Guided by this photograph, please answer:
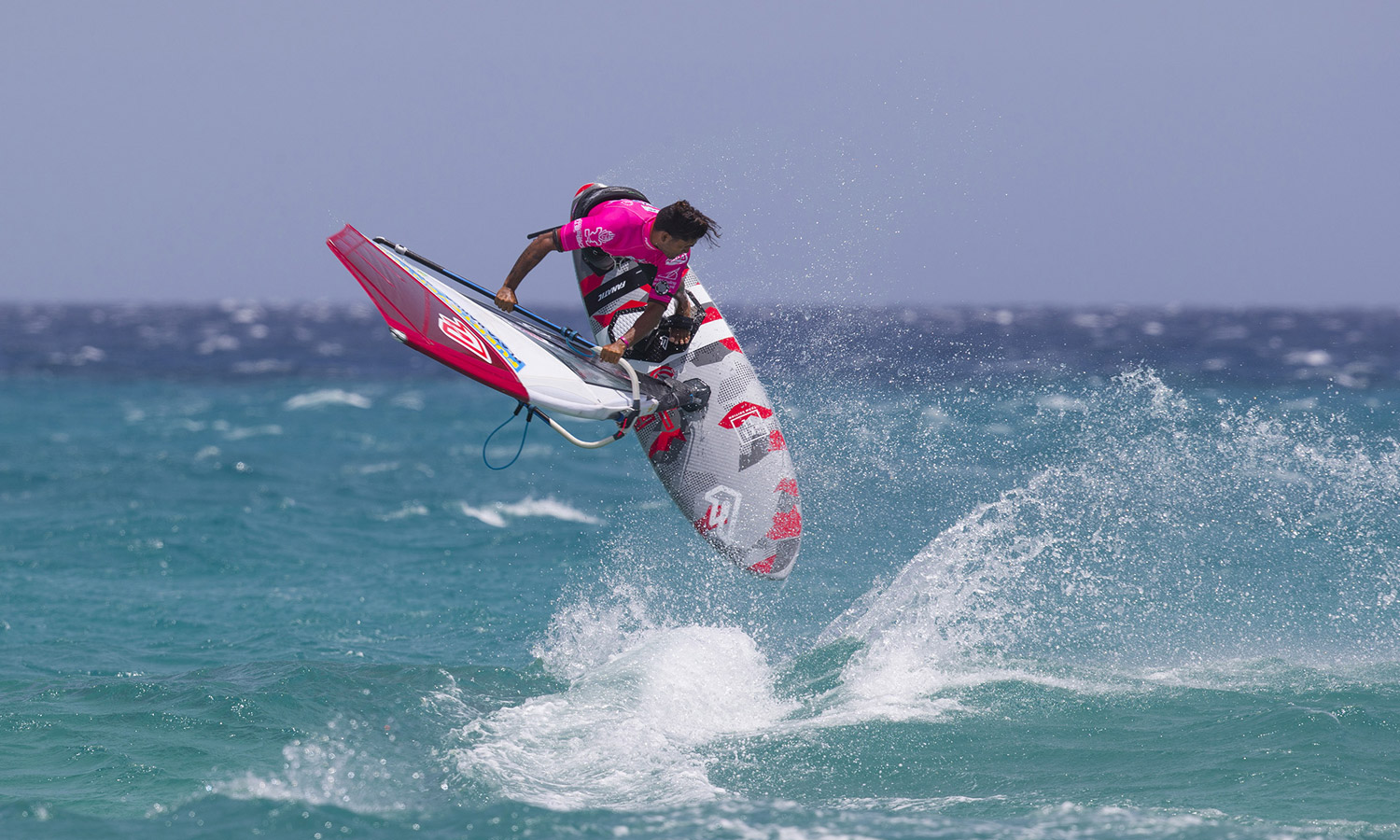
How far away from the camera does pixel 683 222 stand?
7.32 metres

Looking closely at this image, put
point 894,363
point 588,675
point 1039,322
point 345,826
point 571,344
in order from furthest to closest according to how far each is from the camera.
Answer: point 1039,322 < point 894,363 < point 588,675 < point 571,344 < point 345,826

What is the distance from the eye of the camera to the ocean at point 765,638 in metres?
6.50

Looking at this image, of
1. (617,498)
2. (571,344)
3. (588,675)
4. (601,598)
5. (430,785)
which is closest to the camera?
(430,785)

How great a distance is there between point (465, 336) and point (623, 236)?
1.23m

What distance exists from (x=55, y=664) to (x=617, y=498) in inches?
338

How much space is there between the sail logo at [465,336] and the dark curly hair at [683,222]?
1309 millimetres

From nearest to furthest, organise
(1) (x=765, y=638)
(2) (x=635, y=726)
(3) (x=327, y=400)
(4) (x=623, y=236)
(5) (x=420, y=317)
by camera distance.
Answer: (5) (x=420, y=317) → (2) (x=635, y=726) → (4) (x=623, y=236) → (1) (x=765, y=638) → (3) (x=327, y=400)

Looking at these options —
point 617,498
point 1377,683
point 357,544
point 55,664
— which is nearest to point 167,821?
point 55,664

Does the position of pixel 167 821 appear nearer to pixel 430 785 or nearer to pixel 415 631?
pixel 430 785

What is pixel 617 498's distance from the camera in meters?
17.3

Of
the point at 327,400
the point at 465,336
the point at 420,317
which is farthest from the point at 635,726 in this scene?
the point at 327,400

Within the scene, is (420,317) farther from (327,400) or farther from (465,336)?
(327,400)

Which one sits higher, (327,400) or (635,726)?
(635,726)

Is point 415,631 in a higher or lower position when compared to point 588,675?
lower
